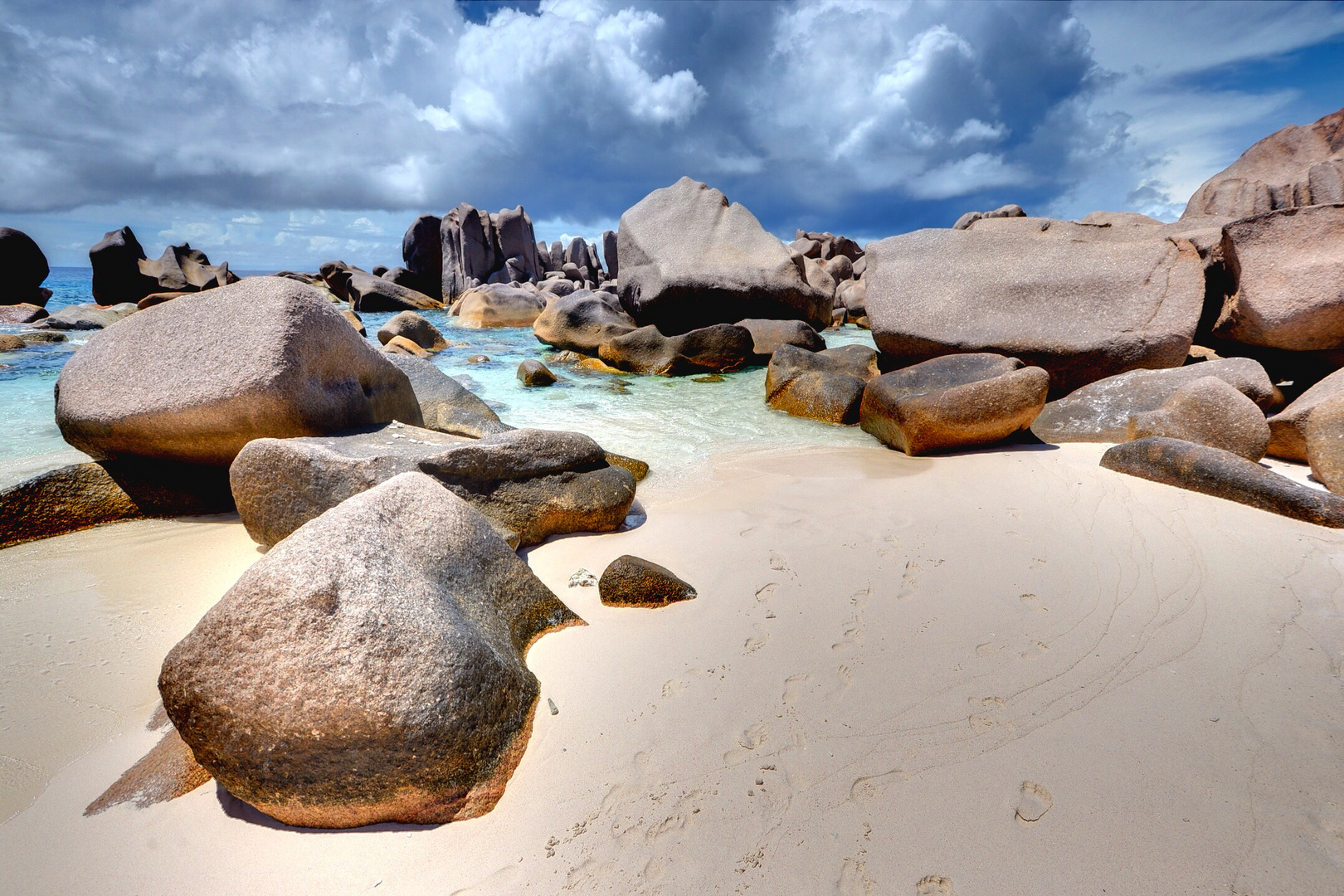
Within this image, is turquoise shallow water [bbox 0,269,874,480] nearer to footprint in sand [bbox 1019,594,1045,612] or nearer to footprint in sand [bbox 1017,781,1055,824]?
footprint in sand [bbox 1019,594,1045,612]

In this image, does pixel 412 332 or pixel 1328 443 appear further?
pixel 412 332

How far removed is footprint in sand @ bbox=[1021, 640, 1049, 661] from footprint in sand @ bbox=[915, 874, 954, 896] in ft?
3.10

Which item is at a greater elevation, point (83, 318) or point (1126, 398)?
point (1126, 398)

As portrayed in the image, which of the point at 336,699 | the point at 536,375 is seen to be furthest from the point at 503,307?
the point at 336,699

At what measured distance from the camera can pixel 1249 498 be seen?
3125 mm

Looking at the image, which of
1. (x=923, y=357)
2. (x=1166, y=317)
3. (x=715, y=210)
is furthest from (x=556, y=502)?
(x=715, y=210)

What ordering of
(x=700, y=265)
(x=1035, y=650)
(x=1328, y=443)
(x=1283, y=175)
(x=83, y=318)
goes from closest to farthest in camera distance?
1. (x=1035, y=650)
2. (x=1328, y=443)
3. (x=700, y=265)
4. (x=83, y=318)
5. (x=1283, y=175)

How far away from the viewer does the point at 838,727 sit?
1.77 m

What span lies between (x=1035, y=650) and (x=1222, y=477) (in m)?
2.11

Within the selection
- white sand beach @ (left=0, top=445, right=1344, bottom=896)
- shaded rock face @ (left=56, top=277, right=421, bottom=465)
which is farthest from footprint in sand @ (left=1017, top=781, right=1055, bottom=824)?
shaded rock face @ (left=56, top=277, right=421, bottom=465)

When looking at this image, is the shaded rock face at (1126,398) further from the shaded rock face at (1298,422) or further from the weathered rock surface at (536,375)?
the weathered rock surface at (536,375)

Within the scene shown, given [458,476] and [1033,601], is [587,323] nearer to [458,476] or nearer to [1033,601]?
[458,476]

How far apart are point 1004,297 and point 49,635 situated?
277 inches

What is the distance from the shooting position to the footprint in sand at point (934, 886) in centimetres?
132
